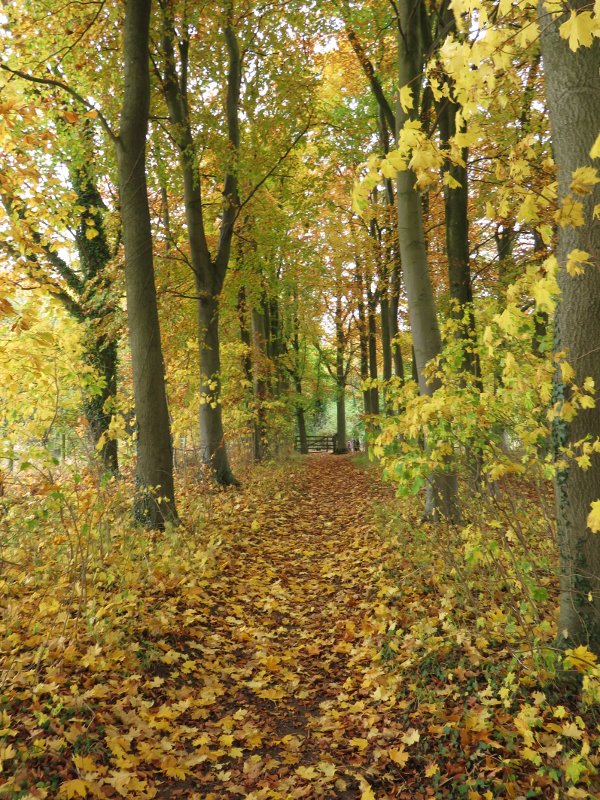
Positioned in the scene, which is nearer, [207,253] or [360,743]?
[360,743]

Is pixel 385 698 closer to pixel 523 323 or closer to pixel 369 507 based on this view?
pixel 523 323

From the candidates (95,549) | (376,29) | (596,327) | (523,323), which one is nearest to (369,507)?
(95,549)

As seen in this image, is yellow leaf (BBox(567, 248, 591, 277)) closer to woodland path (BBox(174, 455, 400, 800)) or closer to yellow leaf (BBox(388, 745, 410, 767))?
yellow leaf (BBox(388, 745, 410, 767))

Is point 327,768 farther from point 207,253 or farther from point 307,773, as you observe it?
point 207,253

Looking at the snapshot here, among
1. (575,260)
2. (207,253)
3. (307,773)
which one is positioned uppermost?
(207,253)

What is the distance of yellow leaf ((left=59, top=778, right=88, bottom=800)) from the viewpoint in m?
2.87

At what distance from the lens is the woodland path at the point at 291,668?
3.50 m

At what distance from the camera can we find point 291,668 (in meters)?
4.88

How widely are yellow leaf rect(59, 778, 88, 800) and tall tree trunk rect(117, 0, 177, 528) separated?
4.17m

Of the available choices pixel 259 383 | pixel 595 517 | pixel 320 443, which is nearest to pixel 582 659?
pixel 595 517

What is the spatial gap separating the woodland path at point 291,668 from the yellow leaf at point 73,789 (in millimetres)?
711

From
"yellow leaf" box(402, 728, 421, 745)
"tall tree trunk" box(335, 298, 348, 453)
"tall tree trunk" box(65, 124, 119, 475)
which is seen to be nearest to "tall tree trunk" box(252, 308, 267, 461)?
"tall tree trunk" box(65, 124, 119, 475)

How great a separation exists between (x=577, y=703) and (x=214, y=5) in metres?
11.5

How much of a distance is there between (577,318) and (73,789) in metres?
3.82
